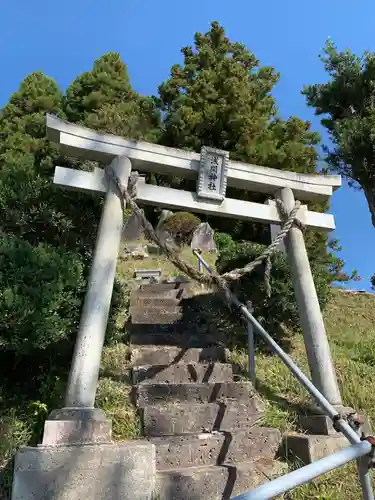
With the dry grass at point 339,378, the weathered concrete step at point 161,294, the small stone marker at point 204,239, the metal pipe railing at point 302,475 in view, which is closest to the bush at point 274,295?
the dry grass at point 339,378

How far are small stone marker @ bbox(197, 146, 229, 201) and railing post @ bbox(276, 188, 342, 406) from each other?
827 mm

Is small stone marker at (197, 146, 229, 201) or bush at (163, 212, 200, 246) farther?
bush at (163, 212, 200, 246)

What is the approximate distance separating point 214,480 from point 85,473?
3.45ft

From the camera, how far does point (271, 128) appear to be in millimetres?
15320

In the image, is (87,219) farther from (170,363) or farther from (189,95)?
(189,95)

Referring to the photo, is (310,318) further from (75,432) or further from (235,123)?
(235,123)

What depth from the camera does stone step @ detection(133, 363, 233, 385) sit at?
477 centimetres

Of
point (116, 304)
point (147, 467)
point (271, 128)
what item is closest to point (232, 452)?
point (147, 467)

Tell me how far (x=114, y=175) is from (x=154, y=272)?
5797mm

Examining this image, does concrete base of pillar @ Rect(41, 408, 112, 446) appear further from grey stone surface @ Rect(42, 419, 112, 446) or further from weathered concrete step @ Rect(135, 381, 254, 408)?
weathered concrete step @ Rect(135, 381, 254, 408)

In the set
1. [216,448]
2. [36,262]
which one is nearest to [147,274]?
[36,262]

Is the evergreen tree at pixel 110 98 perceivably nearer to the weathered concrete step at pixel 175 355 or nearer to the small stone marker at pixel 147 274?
the small stone marker at pixel 147 274

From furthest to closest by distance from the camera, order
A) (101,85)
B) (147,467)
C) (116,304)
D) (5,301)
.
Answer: (101,85), (116,304), (5,301), (147,467)

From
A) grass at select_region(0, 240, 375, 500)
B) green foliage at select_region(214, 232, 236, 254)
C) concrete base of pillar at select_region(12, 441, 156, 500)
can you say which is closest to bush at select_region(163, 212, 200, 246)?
green foliage at select_region(214, 232, 236, 254)
